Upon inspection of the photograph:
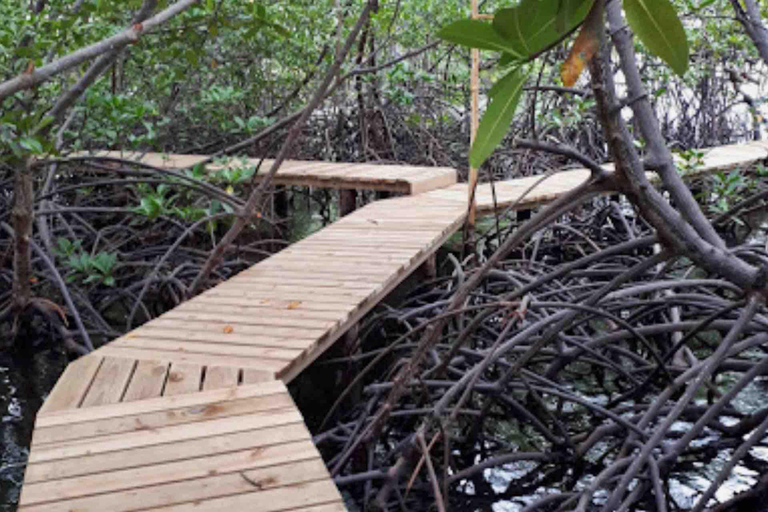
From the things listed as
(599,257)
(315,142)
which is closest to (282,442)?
(599,257)

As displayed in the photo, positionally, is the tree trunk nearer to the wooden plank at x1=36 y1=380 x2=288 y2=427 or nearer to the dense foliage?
the dense foliage

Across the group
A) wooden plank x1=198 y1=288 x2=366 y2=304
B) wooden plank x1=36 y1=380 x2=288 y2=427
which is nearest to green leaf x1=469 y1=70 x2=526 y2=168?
wooden plank x1=36 y1=380 x2=288 y2=427

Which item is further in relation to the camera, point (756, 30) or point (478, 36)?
point (756, 30)

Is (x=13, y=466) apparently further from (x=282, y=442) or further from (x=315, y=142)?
(x=315, y=142)

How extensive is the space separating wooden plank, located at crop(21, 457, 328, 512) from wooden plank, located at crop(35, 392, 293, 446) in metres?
0.30

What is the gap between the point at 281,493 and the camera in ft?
6.18

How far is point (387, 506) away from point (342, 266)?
1.47 m

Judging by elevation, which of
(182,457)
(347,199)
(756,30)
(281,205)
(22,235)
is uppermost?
(756,30)

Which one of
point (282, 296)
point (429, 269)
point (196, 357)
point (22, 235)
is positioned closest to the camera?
point (196, 357)

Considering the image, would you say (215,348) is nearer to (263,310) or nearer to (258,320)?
(258,320)

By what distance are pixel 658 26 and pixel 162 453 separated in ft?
5.44

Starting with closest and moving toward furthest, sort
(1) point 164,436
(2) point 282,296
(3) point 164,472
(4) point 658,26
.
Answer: (4) point 658,26 → (3) point 164,472 → (1) point 164,436 → (2) point 282,296

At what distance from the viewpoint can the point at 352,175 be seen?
584 centimetres

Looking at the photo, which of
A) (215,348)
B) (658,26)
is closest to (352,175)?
(215,348)
